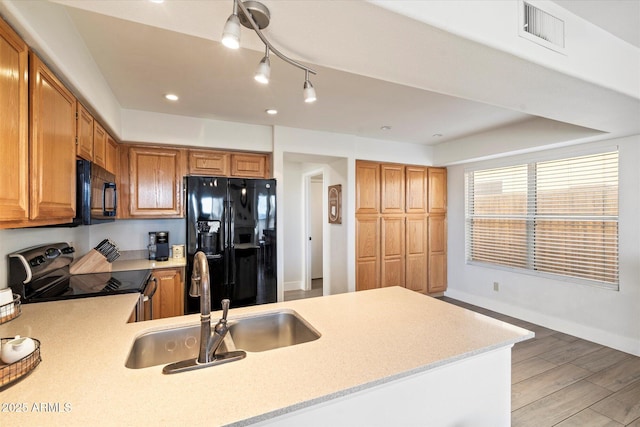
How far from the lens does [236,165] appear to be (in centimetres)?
353

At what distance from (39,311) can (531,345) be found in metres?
4.13

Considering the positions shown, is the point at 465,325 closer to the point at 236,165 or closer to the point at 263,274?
the point at 263,274

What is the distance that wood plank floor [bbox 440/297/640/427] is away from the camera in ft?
6.78

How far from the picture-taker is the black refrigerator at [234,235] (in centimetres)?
300

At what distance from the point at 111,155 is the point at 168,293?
55.9 inches

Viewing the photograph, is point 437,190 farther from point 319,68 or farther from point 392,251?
point 319,68

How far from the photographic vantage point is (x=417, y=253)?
4.65 m

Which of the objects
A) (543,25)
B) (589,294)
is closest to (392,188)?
(589,294)

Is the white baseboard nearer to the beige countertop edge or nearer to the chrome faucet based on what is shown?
the chrome faucet

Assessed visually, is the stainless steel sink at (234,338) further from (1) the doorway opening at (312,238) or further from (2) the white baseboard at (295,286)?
(2) the white baseboard at (295,286)

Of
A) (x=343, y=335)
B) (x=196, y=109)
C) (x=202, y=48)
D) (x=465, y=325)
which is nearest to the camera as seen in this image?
(x=343, y=335)

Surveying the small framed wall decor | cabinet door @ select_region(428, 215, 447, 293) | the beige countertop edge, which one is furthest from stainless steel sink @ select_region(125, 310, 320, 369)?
cabinet door @ select_region(428, 215, 447, 293)

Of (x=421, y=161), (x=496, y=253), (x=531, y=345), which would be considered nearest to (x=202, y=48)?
(x=421, y=161)

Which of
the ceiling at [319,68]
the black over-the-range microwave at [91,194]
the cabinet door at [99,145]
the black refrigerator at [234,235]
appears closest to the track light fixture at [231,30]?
the ceiling at [319,68]
